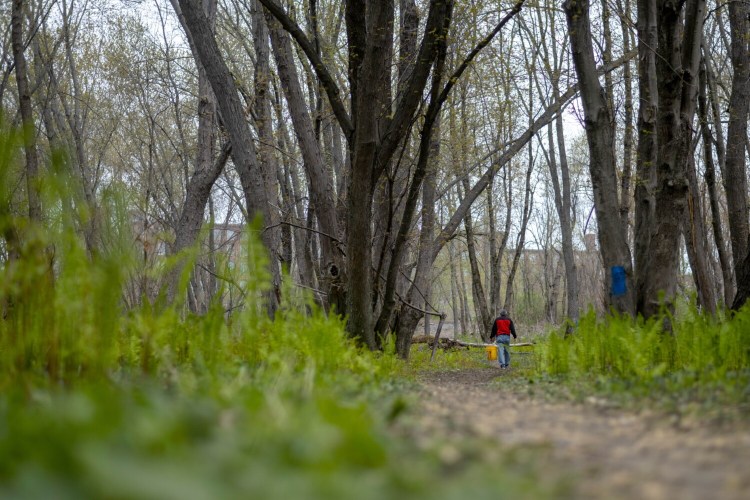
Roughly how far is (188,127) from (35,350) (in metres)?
22.4

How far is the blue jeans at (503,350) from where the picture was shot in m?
12.8

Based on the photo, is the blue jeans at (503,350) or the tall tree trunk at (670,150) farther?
the blue jeans at (503,350)

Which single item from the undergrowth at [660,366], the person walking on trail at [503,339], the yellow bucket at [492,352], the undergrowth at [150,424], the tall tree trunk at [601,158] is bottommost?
the yellow bucket at [492,352]

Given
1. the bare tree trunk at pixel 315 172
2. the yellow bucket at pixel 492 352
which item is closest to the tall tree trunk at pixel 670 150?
the bare tree trunk at pixel 315 172

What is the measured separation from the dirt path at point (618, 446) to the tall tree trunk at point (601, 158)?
3.42m

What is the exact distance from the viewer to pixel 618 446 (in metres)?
1.81

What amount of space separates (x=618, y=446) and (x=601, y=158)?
454cm

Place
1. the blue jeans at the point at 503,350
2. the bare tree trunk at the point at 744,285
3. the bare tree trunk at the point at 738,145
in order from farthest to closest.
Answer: the blue jeans at the point at 503,350 < the bare tree trunk at the point at 738,145 < the bare tree trunk at the point at 744,285

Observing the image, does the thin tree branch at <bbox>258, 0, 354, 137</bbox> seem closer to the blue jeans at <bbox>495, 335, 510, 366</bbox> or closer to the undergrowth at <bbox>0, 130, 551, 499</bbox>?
the undergrowth at <bbox>0, 130, 551, 499</bbox>

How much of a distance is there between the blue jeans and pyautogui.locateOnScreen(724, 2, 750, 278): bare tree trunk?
514cm

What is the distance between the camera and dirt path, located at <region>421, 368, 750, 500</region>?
1.36 m

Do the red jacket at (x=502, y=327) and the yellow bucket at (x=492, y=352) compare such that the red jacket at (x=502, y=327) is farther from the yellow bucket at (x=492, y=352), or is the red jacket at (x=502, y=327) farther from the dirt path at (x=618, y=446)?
the dirt path at (x=618, y=446)

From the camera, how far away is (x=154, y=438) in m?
1.09

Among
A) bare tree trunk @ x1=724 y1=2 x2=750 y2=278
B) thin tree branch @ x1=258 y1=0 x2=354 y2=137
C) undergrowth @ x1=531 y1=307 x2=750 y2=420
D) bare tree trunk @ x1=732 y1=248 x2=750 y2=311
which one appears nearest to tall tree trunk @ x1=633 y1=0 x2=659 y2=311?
bare tree trunk @ x1=732 y1=248 x2=750 y2=311
